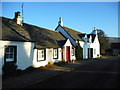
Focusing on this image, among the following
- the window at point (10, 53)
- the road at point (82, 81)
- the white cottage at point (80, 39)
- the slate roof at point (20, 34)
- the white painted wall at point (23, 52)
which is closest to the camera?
the road at point (82, 81)

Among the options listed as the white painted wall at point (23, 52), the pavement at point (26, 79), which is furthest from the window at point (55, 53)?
the pavement at point (26, 79)

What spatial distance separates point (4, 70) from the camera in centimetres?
1149

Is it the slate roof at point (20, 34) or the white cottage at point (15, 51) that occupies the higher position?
the slate roof at point (20, 34)

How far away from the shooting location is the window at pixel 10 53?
1221cm

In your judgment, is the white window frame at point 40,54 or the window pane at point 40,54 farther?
the window pane at point 40,54

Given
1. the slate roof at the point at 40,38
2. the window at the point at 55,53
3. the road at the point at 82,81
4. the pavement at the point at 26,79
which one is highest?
the slate roof at the point at 40,38

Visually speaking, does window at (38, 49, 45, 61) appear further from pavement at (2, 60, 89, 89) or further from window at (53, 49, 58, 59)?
pavement at (2, 60, 89, 89)

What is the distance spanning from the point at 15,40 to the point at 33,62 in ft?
12.0

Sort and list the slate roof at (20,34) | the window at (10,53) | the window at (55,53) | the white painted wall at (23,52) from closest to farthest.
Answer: the white painted wall at (23,52)
the window at (10,53)
the slate roof at (20,34)
the window at (55,53)

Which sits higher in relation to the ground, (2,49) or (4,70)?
(2,49)

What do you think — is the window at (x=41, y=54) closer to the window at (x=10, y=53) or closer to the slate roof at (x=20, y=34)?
the slate roof at (x=20, y=34)

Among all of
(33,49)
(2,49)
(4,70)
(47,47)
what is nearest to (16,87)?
(4,70)

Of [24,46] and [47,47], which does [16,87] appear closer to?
[24,46]

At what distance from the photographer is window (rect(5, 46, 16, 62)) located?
12.2m
